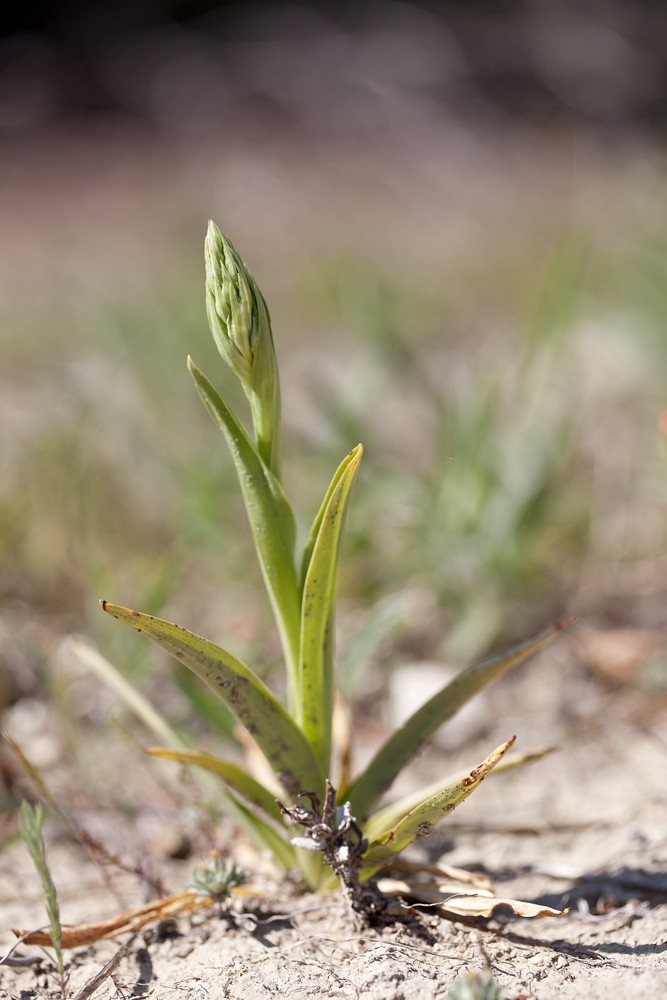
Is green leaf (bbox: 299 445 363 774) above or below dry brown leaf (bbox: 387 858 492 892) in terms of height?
above

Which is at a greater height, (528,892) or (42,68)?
(42,68)

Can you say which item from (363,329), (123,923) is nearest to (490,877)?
(123,923)

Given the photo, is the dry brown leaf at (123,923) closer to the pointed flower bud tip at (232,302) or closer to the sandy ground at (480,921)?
the sandy ground at (480,921)

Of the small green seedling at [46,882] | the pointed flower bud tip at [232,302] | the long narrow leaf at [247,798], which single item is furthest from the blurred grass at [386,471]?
the pointed flower bud tip at [232,302]

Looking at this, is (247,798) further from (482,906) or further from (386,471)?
(386,471)

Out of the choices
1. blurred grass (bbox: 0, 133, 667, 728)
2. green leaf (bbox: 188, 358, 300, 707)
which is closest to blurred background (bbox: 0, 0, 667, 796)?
blurred grass (bbox: 0, 133, 667, 728)

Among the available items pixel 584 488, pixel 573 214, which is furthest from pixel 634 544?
pixel 573 214

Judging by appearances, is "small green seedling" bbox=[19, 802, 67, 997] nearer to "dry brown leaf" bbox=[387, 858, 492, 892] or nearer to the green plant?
the green plant

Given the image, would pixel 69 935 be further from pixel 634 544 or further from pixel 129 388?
pixel 129 388
